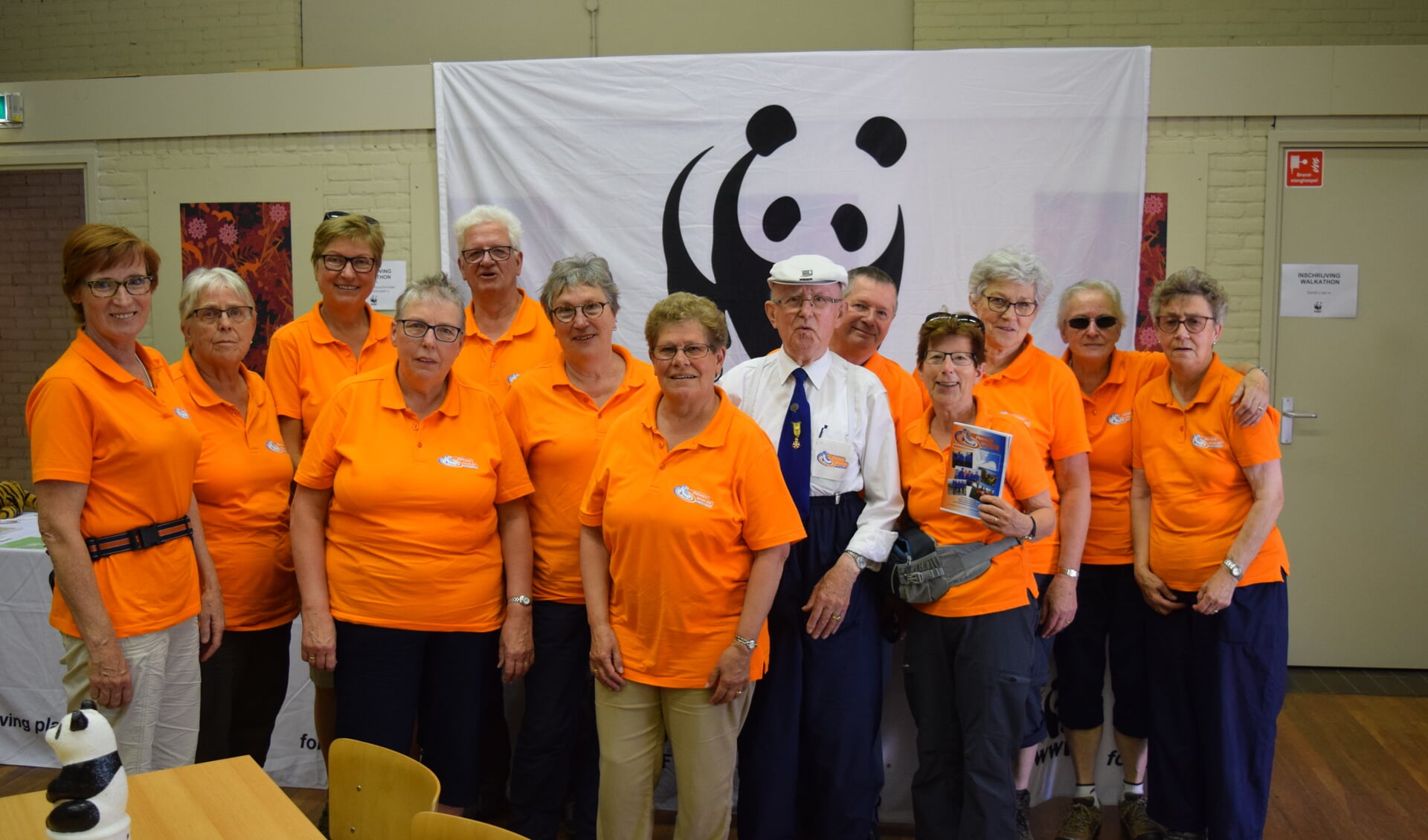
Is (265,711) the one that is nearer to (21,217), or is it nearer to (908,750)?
(908,750)

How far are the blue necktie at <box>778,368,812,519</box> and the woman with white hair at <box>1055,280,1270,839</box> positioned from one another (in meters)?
1.03

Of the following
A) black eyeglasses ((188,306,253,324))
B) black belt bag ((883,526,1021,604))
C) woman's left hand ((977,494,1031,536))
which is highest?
black eyeglasses ((188,306,253,324))

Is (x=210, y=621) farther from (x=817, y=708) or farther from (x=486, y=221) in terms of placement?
(x=817, y=708)

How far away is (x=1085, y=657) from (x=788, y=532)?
1409mm

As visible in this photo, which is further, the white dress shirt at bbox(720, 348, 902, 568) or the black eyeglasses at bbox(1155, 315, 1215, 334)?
the black eyeglasses at bbox(1155, 315, 1215, 334)

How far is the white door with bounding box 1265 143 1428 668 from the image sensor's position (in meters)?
4.93

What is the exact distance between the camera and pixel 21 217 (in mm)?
7934

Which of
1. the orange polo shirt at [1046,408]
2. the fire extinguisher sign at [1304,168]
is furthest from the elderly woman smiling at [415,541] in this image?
the fire extinguisher sign at [1304,168]

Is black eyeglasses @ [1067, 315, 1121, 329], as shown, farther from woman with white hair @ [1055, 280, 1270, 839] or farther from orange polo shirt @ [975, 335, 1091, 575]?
orange polo shirt @ [975, 335, 1091, 575]

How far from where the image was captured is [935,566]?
2557mm

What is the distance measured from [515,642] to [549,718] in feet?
0.89

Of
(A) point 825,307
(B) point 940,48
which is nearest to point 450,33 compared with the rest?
(B) point 940,48

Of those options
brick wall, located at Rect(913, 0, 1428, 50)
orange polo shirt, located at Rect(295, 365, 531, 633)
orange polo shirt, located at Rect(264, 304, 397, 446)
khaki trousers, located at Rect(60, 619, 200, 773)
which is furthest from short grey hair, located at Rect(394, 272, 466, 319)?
brick wall, located at Rect(913, 0, 1428, 50)

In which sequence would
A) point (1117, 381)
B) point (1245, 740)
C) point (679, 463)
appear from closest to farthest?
point (679, 463) → point (1245, 740) → point (1117, 381)
